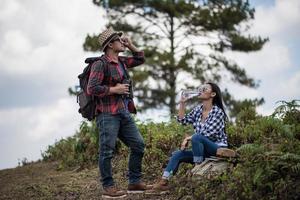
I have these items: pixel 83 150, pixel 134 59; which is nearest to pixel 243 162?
pixel 134 59

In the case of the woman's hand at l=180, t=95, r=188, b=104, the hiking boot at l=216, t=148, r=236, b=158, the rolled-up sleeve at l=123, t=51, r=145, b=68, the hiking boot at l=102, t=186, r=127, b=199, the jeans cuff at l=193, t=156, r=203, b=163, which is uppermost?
the rolled-up sleeve at l=123, t=51, r=145, b=68


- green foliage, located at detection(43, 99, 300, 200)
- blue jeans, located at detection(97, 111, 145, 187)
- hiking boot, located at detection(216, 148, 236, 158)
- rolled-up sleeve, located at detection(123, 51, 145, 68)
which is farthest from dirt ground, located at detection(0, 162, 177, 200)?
rolled-up sleeve, located at detection(123, 51, 145, 68)

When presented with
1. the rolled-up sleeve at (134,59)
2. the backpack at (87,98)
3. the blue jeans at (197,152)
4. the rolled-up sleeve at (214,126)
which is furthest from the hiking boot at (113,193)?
the rolled-up sleeve at (134,59)

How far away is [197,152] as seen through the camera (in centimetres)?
910

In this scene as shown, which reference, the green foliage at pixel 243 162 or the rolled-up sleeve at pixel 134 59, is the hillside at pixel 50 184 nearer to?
the green foliage at pixel 243 162

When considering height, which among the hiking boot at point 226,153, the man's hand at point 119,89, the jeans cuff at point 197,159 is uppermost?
the man's hand at point 119,89

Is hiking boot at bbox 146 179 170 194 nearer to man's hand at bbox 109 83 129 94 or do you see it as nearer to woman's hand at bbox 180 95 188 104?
woman's hand at bbox 180 95 188 104

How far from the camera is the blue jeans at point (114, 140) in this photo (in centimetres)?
921

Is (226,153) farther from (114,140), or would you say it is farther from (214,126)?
(114,140)

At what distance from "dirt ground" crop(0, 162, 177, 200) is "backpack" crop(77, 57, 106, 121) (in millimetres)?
1415

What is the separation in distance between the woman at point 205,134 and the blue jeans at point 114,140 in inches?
21.4

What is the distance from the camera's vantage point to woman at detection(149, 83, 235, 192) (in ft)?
29.7

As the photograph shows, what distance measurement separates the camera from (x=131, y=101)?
968cm

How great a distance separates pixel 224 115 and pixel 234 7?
916 inches
